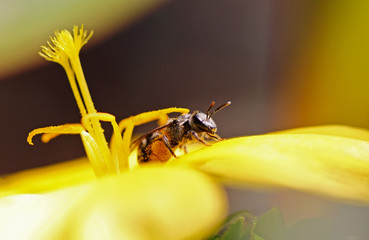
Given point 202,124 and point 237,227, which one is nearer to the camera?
point 237,227

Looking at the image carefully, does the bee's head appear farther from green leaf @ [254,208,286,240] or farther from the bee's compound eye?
green leaf @ [254,208,286,240]

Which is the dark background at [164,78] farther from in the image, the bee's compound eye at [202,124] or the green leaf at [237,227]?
the green leaf at [237,227]

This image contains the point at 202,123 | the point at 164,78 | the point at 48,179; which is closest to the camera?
the point at 202,123

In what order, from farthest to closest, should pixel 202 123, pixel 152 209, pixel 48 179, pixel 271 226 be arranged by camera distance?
pixel 48 179 < pixel 202 123 < pixel 271 226 < pixel 152 209

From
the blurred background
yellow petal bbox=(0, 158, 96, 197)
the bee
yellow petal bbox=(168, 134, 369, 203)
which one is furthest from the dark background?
yellow petal bbox=(168, 134, 369, 203)

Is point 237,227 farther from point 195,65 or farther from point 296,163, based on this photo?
point 195,65

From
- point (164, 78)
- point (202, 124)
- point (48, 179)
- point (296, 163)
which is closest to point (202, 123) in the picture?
point (202, 124)
